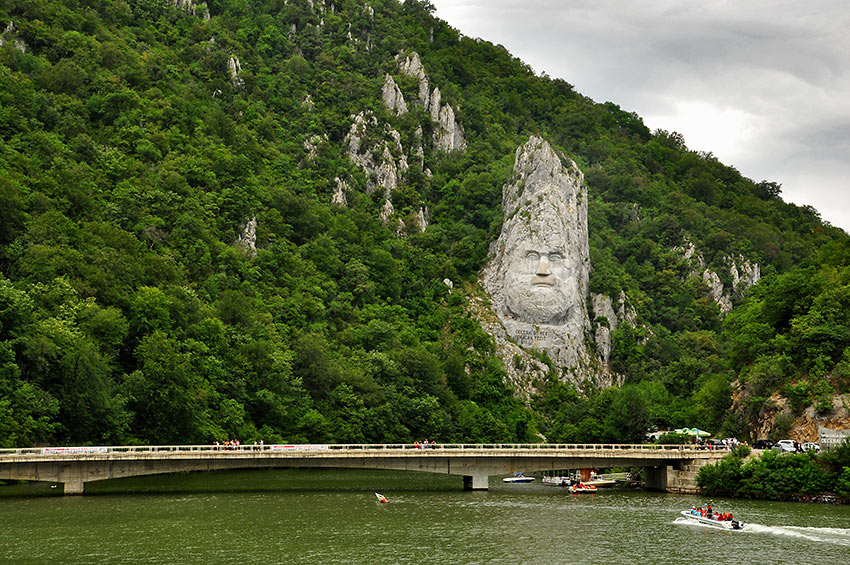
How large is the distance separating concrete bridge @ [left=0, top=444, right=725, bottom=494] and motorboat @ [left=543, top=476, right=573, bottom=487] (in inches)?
578

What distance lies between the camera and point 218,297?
129 m

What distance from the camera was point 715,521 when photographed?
66250 mm

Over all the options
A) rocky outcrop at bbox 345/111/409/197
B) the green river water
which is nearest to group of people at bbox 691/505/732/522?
the green river water

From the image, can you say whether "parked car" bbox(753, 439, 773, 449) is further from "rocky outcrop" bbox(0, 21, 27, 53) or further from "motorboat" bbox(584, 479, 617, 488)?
"rocky outcrop" bbox(0, 21, 27, 53)

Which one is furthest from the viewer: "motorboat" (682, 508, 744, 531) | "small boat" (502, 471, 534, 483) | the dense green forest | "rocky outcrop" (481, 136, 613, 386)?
"rocky outcrop" (481, 136, 613, 386)

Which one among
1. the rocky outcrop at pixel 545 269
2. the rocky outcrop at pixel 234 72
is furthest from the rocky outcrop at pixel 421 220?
the rocky outcrop at pixel 234 72

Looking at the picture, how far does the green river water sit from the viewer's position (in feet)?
180

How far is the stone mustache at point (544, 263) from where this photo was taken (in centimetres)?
16450

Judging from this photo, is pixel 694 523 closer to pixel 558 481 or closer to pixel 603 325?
pixel 558 481

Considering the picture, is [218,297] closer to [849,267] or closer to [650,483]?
[650,483]

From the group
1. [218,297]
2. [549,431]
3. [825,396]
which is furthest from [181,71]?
[825,396]

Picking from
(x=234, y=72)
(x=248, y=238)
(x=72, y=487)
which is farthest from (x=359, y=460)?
(x=234, y=72)

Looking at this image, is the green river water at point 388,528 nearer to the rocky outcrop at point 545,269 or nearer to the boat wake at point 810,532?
the boat wake at point 810,532

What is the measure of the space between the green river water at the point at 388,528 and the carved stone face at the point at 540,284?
2940 inches
